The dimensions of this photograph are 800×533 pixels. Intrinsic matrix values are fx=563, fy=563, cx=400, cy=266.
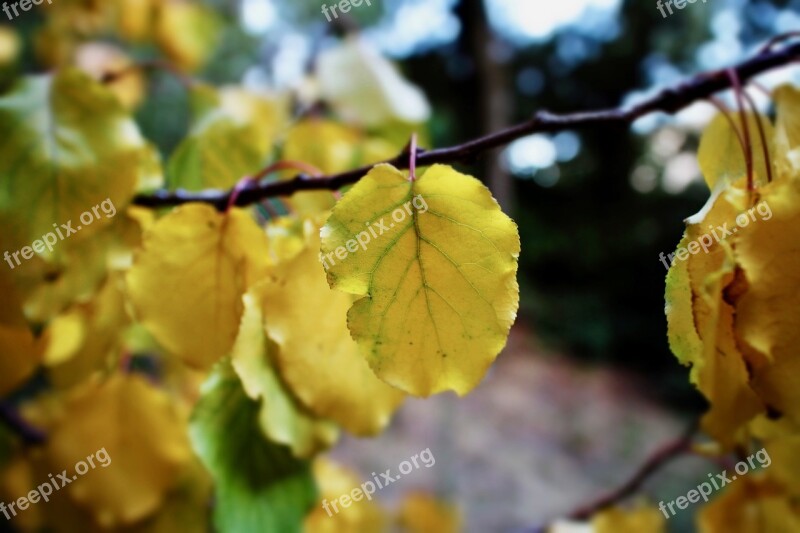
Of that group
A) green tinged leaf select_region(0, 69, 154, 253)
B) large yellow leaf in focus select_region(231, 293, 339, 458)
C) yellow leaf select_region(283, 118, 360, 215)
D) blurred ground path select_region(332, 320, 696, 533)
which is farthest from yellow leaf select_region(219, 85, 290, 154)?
blurred ground path select_region(332, 320, 696, 533)

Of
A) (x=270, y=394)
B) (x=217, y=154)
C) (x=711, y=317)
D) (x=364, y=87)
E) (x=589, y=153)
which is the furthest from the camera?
(x=589, y=153)

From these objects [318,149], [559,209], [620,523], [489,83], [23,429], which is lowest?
[559,209]

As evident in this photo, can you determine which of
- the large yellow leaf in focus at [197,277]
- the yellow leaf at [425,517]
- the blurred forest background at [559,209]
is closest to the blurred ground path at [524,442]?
the blurred forest background at [559,209]

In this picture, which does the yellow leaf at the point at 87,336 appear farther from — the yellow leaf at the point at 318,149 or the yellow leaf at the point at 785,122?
the yellow leaf at the point at 785,122

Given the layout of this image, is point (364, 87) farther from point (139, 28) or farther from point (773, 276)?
point (139, 28)

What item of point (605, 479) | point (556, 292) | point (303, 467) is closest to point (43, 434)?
point (303, 467)

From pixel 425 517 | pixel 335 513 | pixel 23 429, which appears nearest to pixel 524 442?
pixel 425 517
